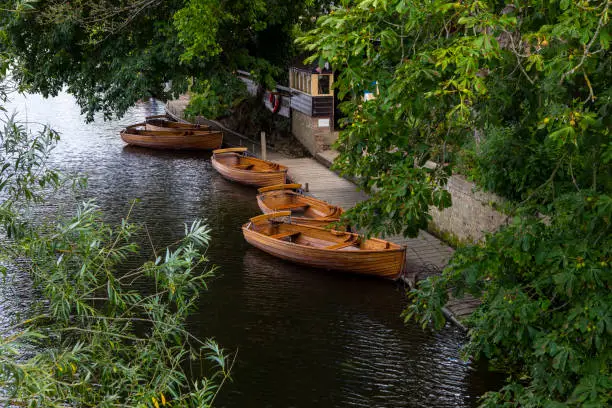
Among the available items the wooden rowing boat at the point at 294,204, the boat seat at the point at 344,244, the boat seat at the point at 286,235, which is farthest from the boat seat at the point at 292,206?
the boat seat at the point at 344,244

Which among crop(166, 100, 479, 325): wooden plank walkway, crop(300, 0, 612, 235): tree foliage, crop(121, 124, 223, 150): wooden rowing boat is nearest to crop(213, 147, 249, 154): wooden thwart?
crop(166, 100, 479, 325): wooden plank walkway

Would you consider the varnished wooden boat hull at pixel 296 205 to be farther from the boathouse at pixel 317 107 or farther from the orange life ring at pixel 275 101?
the orange life ring at pixel 275 101

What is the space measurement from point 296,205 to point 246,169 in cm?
552

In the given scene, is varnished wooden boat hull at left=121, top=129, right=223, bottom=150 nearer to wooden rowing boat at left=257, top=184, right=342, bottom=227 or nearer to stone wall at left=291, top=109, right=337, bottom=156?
stone wall at left=291, top=109, right=337, bottom=156

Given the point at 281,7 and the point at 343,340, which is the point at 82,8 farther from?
the point at 343,340

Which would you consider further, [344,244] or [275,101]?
[275,101]

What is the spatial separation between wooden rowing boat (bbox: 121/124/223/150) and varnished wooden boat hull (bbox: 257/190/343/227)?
33.8 ft

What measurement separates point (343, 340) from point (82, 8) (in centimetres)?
1720

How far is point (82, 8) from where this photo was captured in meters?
26.1

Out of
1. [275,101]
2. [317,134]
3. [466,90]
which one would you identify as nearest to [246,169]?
[317,134]

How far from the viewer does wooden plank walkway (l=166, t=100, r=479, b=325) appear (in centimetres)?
1471

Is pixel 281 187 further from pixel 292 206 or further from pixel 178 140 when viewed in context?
pixel 178 140

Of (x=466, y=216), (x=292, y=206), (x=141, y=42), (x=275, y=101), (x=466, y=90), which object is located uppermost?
(x=141, y=42)

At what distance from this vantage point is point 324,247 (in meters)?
17.5
